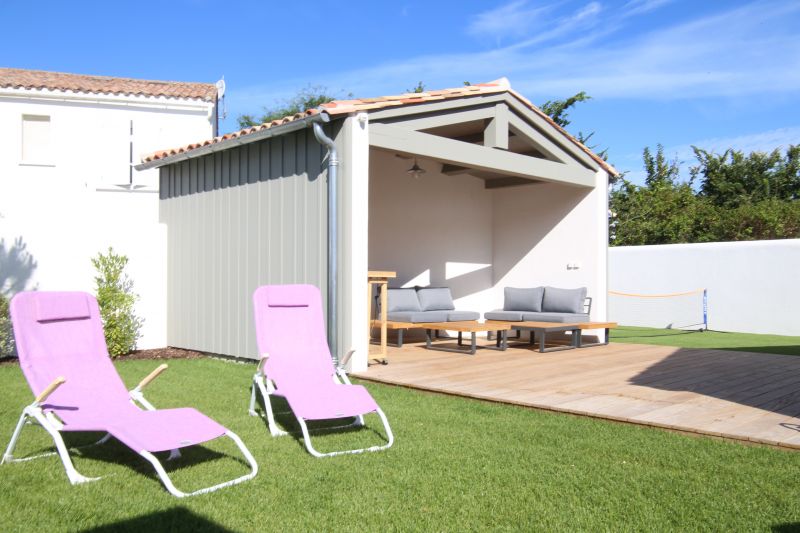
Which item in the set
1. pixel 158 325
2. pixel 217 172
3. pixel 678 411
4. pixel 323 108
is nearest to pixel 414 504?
pixel 678 411

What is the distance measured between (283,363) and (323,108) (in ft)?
10.5

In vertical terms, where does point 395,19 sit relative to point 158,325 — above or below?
above

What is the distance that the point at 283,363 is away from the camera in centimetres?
570

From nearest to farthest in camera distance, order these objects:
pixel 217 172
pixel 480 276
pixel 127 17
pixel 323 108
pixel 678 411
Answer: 1. pixel 678 411
2. pixel 323 108
3. pixel 217 172
4. pixel 480 276
5. pixel 127 17

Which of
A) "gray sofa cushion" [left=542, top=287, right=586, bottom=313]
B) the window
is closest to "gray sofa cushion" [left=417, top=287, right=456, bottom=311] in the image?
"gray sofa cushion" [left=542, top=287, right=586, bottom=313]

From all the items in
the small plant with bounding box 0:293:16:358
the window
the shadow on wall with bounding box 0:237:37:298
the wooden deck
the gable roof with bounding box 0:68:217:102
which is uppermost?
the gable roof with bounding box 0:68:217:102

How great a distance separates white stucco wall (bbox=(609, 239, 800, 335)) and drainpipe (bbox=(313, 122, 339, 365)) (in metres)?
10.8

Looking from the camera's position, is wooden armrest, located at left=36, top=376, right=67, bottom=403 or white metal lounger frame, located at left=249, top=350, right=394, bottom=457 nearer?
wooden armrest, located at left=36, top=376, right=67, bottom=403

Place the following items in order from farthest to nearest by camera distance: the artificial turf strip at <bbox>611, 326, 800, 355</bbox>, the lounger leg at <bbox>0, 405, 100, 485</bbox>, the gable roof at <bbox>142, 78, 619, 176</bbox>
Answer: the artificial turf strip at <bbox>611, 326, 800, 355</bbox>
the gable roof at <bbox>142, 78, 619, 176</bbox>
the lounger leg at <bbox>0, 405, 100, 485</bbox>

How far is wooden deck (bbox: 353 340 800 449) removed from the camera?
17.6ft

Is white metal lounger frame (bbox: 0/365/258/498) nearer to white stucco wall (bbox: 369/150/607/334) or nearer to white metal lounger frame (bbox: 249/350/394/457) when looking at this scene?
white metal lounger frame (bbox: 249/350/394/457)

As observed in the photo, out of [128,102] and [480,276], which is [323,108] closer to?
[480,276]

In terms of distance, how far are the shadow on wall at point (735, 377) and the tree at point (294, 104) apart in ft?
90.0

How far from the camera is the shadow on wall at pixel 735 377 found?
20.6 ft
